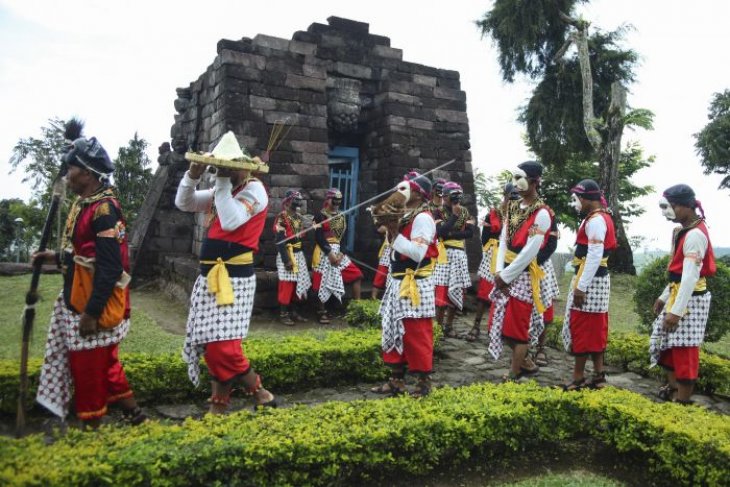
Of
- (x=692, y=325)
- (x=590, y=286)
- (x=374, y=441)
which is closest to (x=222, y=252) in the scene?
(x=374, y=441)

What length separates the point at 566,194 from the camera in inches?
899

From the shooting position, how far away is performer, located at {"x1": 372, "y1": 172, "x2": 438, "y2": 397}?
466 cm

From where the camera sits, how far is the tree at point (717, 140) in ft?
70.1

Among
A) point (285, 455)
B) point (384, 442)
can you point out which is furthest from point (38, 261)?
point (384, 442)

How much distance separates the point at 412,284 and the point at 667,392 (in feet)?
9.76

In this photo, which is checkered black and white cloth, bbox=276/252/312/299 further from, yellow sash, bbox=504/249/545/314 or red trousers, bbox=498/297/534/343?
yellow sash, bbox=504/249/545/314

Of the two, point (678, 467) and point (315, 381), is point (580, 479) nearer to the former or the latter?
point (678, 467)

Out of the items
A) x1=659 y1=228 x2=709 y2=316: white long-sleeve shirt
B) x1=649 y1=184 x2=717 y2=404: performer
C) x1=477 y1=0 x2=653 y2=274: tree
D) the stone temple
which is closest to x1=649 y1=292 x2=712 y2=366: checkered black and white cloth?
x1=649 y1=184 x2=717 y2=404: performer

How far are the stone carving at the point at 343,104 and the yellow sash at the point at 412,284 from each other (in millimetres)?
6046

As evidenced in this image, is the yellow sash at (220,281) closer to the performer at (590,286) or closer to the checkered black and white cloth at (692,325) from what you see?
the performer at (590,286)

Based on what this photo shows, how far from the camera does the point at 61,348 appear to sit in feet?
12.0

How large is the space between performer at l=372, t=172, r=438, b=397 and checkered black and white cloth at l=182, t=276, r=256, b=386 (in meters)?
1.31

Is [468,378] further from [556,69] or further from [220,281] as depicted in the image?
[556,69]

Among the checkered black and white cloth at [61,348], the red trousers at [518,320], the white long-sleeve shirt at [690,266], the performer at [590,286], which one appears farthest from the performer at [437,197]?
the checkered black and white cloth at [61,348]
